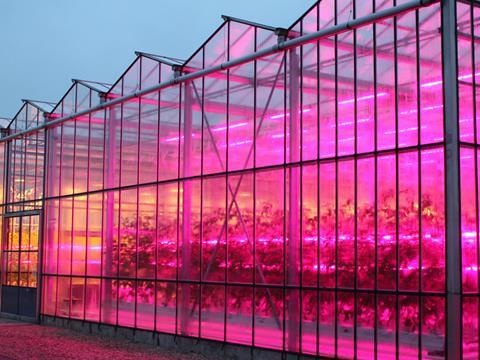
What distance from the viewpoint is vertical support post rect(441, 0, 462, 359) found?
1243cm

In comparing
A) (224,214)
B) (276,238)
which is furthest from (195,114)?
(276,238)

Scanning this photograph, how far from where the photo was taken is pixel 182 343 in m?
18.8

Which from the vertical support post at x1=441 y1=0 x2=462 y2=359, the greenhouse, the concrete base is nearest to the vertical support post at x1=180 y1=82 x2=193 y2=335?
the greenhouse

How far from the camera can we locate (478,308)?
12.7 metres

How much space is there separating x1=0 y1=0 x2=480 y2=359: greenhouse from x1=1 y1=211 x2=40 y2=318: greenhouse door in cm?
223

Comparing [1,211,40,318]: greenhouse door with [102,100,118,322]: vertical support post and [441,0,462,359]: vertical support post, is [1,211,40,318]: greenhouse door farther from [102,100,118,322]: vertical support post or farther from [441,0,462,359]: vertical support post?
[441,0,462,359]: vertical support post

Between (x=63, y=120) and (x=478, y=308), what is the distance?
16047 mm

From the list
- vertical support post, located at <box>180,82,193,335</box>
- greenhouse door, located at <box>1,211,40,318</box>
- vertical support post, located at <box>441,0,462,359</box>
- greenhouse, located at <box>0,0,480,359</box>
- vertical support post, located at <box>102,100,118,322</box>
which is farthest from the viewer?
greenhouse door, located at <box>1,211,40,318</box>

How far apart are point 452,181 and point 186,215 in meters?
7.95

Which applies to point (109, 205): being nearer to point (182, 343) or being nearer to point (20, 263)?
point (182, 343)

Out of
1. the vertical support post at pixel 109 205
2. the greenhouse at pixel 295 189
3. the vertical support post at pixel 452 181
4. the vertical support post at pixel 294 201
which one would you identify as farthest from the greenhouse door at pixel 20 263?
the vertical support post at pixel 452 181

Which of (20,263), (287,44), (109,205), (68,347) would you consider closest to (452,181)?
(287,44)

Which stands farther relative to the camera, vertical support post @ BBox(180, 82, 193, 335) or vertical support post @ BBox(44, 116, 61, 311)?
vertical support post @ BBox(44, 116, 61, 311)

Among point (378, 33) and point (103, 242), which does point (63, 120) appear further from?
point (378, 33)
